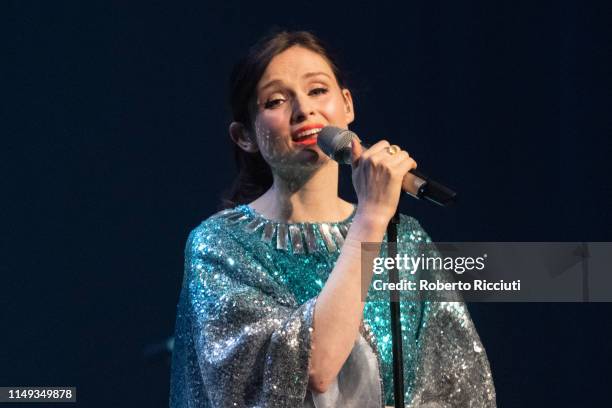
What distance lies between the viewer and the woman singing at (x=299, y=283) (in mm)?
1687

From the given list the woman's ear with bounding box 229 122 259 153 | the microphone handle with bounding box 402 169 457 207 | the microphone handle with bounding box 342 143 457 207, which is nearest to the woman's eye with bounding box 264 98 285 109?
the woman's ear with bounding box 229 122 259 153

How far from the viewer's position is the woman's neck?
1957 millimetres

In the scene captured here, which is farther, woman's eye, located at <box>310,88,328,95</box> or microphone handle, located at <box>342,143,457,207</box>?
woman's eye, located at <box>310,88,328,95</box>

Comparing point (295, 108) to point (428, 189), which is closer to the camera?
point (428, 189)

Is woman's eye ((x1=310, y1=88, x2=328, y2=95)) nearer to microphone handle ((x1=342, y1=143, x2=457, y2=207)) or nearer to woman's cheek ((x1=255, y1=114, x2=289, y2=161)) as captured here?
woman's cheek ((x1=255, y1=114, x2=289, y2=161))

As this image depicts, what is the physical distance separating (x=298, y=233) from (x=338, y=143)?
11.9 inches

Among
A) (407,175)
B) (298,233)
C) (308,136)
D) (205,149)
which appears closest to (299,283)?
(298,233)

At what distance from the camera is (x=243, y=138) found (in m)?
2.06

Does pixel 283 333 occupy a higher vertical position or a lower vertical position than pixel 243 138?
lower

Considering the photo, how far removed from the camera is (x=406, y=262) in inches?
77.0

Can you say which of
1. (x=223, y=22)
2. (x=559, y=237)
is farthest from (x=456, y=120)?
(x=223, y=22)

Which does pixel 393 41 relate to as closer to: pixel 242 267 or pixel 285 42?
pixel 285 42

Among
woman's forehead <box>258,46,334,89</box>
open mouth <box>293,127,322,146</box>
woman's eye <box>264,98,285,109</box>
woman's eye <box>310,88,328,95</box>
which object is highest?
woman's forehead <box>258,46,334,89</box>

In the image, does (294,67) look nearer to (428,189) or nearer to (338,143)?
(338,143)
